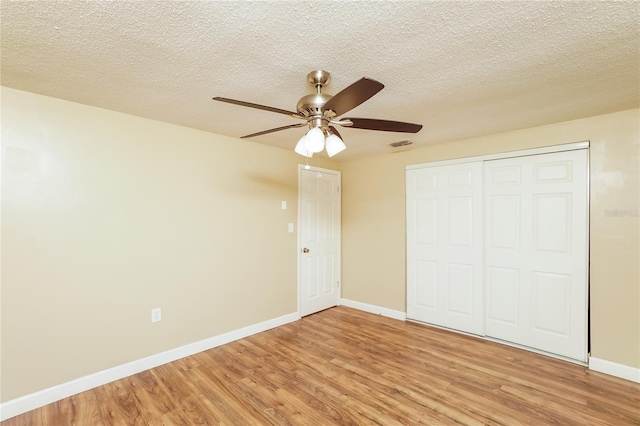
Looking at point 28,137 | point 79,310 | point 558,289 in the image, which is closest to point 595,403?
point 558,289

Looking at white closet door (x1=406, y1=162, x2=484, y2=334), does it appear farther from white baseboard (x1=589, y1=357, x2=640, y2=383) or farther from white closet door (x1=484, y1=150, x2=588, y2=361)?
white baseboard (x1=589, y1=357, x2=640, y2=383)

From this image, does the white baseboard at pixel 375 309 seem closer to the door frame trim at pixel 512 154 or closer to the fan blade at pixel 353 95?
the door frame trim at pixel 512 154

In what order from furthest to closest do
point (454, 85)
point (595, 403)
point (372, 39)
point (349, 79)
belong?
point (595, 403), point (454, 85), point (349, 79), point (372, 39)

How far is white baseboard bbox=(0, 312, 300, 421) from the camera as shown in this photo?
2.01 metres

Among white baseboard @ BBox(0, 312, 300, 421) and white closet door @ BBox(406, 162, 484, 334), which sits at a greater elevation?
white closet door @ BBox(406, 162, 484, 334)

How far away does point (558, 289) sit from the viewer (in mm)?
2760

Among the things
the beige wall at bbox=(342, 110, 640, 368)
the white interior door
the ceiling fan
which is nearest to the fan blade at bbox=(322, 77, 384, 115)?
the ceiling fan

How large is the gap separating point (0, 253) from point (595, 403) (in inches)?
172

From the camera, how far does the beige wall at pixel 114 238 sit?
205cm

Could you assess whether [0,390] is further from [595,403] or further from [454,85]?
[595,403]

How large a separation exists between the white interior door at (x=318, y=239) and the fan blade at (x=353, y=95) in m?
2.47

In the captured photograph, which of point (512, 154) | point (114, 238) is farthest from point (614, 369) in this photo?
point (114, 238)

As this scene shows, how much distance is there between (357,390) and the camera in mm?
2254

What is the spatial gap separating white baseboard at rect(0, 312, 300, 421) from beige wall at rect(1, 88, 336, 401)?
0.17ft
